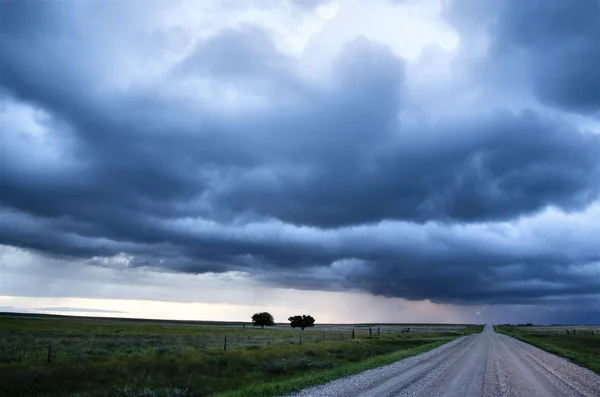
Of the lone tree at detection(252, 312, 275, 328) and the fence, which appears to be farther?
the lone tree at detection(252, 312, 275, 328)

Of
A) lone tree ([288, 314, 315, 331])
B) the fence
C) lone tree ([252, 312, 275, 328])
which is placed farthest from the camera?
lone tree ([252, 312, 275, 328])

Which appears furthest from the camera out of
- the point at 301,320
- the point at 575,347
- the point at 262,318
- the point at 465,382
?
the point at 262,318

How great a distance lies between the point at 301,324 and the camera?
451 ft

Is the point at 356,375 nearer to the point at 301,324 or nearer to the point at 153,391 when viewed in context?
the point at 153,391

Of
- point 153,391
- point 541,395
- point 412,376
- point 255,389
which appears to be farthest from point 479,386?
point 153,391

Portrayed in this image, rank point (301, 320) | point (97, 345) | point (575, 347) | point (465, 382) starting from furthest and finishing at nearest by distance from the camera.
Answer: point (301, 320) → point (575, 347) → point (97, 345) → point (465, 382)

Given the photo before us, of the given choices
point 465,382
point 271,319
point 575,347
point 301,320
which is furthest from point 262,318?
point 465,382

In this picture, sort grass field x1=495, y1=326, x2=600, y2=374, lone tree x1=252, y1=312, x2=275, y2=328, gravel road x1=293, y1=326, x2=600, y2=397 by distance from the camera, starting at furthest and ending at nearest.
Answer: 1. lone tree x1=252, y1=312, x2=275, y2=328
2. grass field x1=495, y1=326, x2=600, y2=374
3. gravel road x1=293, y1=326, x2=600, y2=397

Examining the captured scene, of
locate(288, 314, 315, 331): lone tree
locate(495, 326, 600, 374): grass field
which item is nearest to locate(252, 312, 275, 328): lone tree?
locate(288, 314, 315, 331): lone tree

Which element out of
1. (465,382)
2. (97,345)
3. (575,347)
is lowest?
(575,347)

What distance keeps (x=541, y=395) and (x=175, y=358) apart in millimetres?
21524

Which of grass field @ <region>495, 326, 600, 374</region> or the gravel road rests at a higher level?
the gravel road

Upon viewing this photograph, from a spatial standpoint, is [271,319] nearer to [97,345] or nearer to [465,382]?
[97,345]

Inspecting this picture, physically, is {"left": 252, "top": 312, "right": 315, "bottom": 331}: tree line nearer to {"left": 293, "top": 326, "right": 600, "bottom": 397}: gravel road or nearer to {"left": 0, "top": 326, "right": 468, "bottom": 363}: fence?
{"left": 0, "top": 326, "right": 468, "bottom": 363}: fence
